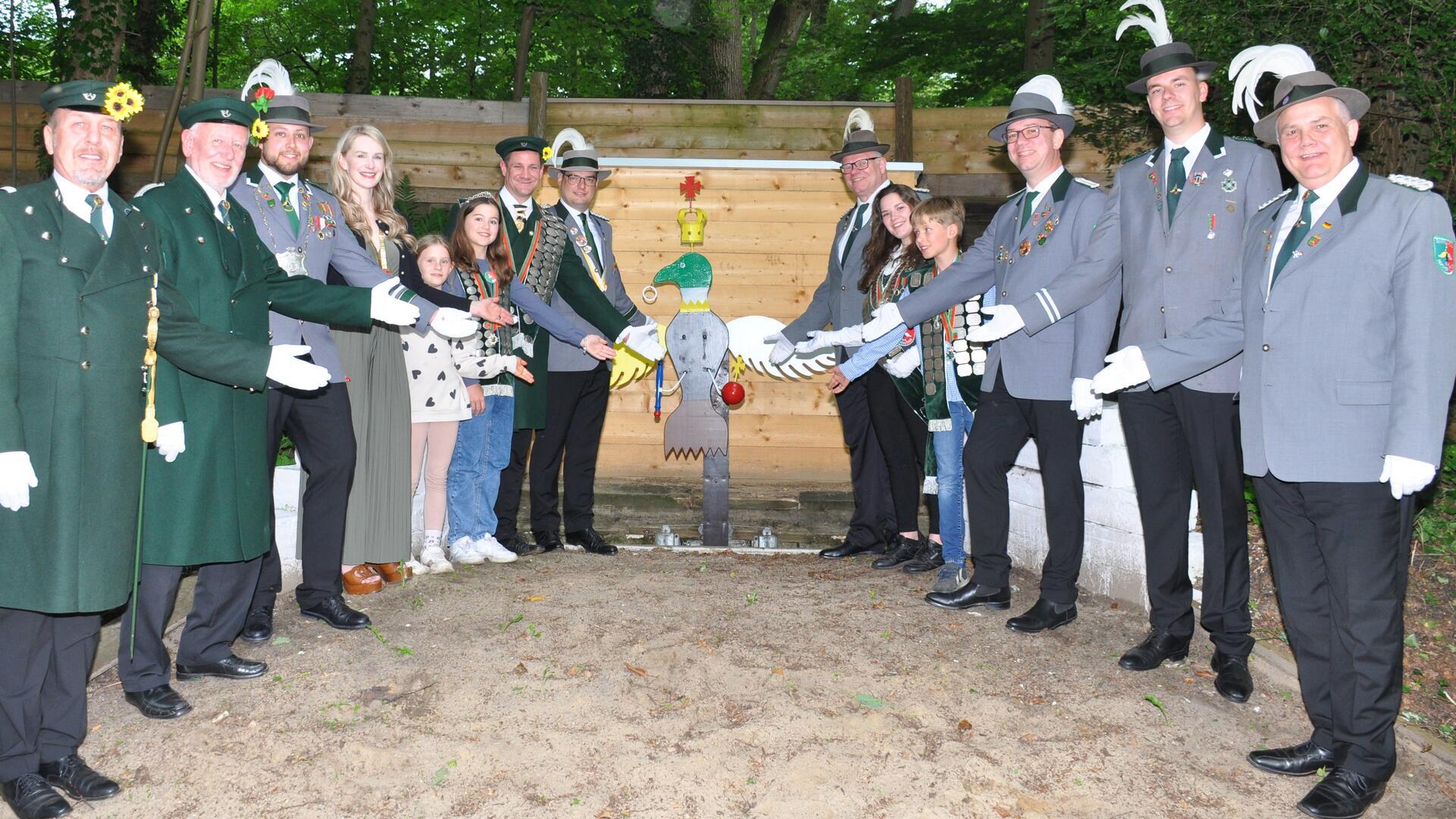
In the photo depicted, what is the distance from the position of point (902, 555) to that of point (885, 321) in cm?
135

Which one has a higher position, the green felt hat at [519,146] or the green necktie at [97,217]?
the green felt hat at [519,146]

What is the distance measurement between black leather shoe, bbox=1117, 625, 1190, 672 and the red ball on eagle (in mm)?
2589

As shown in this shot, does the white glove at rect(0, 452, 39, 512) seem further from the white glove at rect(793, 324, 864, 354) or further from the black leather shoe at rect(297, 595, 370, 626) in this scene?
the white glove at rect(793, 324, 864, 354)

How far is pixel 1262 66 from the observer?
3.21 metres

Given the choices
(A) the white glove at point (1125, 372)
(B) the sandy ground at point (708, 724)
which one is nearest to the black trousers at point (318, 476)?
(B) the sandy ground at point (708, 724)

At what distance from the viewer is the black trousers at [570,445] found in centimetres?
543

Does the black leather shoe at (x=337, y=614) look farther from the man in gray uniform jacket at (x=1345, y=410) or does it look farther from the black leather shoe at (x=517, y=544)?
the man in gray uniform jacket at (x=1345, y=410)

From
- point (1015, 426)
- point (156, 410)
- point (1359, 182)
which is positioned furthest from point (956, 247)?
point (156, 410)

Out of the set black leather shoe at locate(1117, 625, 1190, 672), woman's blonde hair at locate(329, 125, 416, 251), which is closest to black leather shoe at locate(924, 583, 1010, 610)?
black leather shoe at locate(1117, 625, 1190, 672)

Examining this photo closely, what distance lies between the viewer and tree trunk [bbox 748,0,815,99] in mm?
14078

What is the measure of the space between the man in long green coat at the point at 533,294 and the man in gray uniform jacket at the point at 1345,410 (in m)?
3.34

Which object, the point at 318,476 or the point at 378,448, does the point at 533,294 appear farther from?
the point at 318,476

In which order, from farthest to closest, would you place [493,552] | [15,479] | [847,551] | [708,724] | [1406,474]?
[847,551] → [493,552] → [708,724] → [1406,474] → [15,479]

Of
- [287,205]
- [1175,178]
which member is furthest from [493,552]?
[1175,178]
